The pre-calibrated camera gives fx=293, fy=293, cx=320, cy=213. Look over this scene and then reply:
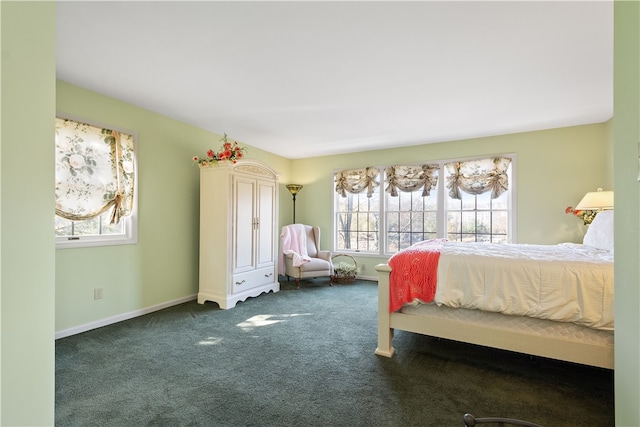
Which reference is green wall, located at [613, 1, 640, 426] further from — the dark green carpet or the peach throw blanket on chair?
the peach throw blanket on chair

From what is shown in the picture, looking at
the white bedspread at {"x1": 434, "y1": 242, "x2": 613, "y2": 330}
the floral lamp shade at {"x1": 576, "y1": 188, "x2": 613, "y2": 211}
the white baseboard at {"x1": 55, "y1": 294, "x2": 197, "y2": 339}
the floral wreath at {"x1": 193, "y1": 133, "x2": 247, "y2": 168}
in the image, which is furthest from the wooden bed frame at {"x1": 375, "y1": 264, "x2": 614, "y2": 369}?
the white baseboard at {"x1": 55, "y1": 294, "x2": 197, "y2": 339}

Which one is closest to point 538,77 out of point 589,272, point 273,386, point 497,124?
point 497,124

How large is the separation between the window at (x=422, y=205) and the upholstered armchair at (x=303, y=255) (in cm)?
63

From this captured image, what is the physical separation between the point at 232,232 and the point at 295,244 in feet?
5.11

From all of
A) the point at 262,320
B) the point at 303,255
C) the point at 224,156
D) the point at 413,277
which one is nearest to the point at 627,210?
the point at 413,277

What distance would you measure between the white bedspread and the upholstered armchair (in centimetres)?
279

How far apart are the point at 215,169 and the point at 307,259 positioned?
2064 millimetres

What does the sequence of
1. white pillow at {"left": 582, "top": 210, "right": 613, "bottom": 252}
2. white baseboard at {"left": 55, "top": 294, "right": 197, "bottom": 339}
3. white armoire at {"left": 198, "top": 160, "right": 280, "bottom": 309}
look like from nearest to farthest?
1. white pillow at {"left": 582, "top": 210, "right": 613, "bottom": 252}
2. white baseboard at {"left": 55, "top": 294, "right": 197, "bottom": 339}
3. white armoire at {"left": 198, "top": 160, "right": 280, "bottom": 309}

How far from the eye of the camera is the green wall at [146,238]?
2.90m

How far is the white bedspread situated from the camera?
1.88 m

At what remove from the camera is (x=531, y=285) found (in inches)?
79.9

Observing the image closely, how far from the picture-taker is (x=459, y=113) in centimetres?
358

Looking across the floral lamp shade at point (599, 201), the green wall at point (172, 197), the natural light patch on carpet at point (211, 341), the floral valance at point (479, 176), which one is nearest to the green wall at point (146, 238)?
the green wall at point (172, 197)

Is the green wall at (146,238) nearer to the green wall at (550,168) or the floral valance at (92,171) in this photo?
the floral valance at (92,171)
